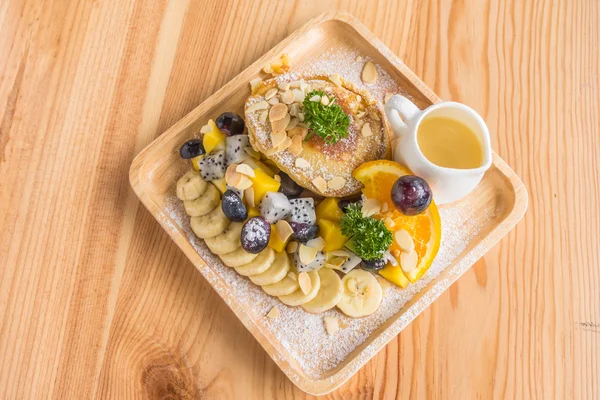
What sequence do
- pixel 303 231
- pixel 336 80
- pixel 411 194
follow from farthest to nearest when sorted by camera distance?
1. pixel 336 80
2. pixel 303 231
3. pixel 411 194

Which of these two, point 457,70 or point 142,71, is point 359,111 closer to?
point 457,70

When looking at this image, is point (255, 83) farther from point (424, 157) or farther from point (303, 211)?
point (424, 157)

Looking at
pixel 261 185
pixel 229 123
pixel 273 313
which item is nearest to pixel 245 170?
pixel 261 185

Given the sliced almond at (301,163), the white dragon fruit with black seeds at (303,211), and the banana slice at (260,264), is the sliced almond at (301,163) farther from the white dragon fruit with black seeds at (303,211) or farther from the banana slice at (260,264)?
the banana slice at (260,264)

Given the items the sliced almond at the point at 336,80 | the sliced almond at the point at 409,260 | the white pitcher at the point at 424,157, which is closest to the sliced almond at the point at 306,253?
the sliced almond at the point at 409,260

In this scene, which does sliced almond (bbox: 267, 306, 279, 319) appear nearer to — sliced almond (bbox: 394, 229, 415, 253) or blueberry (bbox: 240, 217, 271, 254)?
blueberry (bbox: 240, 217, 271, 254)

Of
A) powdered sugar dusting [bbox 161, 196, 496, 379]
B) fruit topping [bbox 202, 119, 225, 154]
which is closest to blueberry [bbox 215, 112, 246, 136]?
fruit topping [bbox 202, 119, 225, 154]
